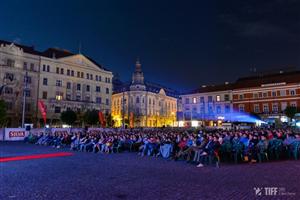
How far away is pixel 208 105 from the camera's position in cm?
7688

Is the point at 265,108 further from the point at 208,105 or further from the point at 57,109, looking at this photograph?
the point at 57,109

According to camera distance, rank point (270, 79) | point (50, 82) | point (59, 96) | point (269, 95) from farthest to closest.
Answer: point (270, 79), point (269, 95), point (59, 96), point (50, 82)

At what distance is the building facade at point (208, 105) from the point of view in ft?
245

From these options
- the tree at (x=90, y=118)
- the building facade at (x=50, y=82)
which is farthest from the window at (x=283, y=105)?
the building facade at (x=50, y=82)

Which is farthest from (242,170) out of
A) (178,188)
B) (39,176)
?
(39,176)

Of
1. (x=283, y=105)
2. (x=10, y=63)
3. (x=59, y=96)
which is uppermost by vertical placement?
(x=10, y=63)

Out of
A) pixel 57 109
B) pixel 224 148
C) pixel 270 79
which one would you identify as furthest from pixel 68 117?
pixel 270 79

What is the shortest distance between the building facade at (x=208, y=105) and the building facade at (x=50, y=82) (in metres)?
25.9

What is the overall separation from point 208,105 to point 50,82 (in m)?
45.2

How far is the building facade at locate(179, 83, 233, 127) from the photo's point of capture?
74.6 metres

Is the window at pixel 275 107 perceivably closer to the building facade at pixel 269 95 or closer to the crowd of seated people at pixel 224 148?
the building facade at pixel 269 95

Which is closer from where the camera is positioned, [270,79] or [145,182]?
[145,182]

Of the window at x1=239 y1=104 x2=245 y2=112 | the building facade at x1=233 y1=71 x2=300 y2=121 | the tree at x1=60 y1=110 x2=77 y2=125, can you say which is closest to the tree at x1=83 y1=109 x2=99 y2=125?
the tree at x1=60 y1=110 x2=77 y2=125

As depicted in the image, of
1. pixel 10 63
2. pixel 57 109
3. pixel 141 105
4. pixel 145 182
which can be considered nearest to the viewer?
pixel 145 182
